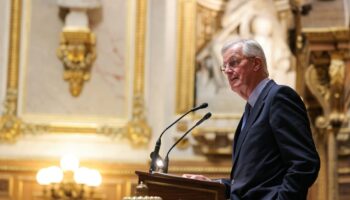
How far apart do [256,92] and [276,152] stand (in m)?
0.29

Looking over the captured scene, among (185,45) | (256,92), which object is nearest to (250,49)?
(256,92)

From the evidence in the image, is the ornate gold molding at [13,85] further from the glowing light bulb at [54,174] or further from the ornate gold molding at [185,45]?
the ornate gold molding at [185,45]

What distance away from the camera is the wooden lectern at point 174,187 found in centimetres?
327

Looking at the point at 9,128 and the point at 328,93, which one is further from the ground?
the point at 328,93

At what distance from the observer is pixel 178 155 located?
8734 mm

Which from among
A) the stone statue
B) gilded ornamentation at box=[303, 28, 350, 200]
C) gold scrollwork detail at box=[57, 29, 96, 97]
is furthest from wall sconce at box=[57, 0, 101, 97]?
gilded ornamentation at box=[303, 28, 350, 200]

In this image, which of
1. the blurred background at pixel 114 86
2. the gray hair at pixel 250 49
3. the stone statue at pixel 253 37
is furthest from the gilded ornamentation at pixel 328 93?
the gray hair at pixel 250 49

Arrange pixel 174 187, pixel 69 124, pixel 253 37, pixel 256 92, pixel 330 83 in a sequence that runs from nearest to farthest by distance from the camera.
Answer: pixel 174 187, pixel 256 92, pixel 330 83, pixel 253 37, pixel 69 124

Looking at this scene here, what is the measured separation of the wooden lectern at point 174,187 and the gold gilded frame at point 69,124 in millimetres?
5748

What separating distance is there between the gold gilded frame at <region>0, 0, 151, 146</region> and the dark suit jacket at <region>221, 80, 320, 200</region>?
5663mm

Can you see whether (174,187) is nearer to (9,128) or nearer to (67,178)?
(67,178)

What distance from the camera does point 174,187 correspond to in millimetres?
3271

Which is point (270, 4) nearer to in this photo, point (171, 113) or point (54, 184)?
point (171, 113)

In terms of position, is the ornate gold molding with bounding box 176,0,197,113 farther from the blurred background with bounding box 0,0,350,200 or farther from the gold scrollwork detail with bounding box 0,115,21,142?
the gold scrollwork detail with bounding box 0,115,21,142
